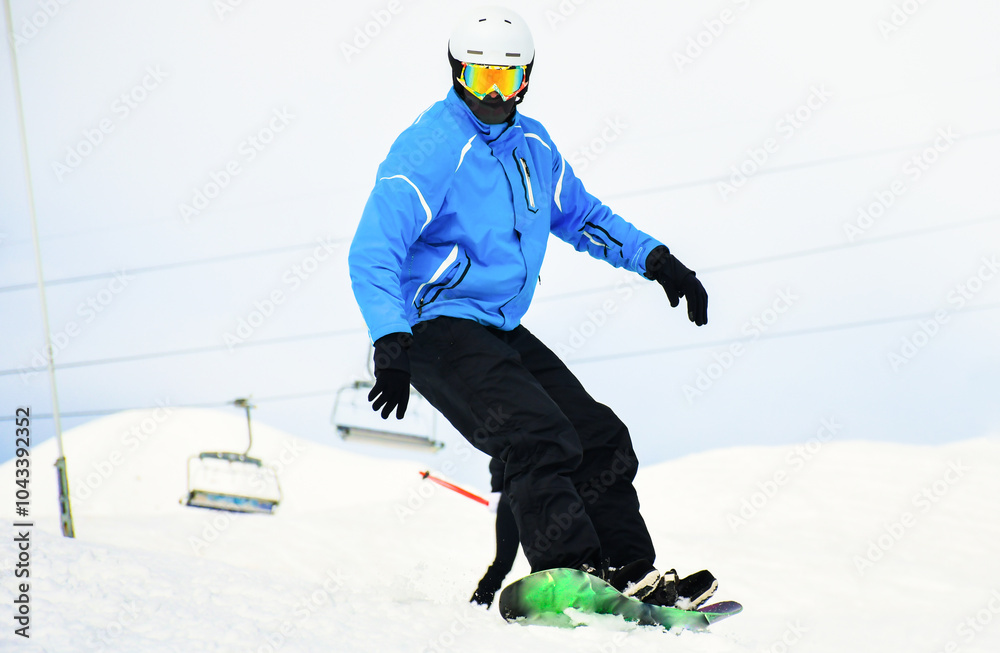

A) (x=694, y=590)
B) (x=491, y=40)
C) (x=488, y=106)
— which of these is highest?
(x=491, y=40)

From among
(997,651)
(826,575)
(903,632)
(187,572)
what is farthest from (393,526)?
(187,572)

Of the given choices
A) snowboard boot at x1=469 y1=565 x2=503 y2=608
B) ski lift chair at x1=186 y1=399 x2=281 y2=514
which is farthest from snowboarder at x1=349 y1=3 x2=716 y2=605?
ski lift chair at x1=186 y1=399 x2=281 y2=514

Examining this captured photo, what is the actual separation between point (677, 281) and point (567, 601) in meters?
1.31

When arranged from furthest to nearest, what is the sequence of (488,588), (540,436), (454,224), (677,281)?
(488,588), (677,281), (454,224), (540,436)

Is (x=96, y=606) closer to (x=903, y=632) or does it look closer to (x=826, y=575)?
(x=903, y=632)

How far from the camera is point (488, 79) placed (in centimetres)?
306

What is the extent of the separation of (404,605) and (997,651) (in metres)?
5.03

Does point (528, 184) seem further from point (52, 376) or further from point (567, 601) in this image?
point (52, 376)

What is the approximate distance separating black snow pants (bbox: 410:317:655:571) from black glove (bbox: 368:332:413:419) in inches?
9.7

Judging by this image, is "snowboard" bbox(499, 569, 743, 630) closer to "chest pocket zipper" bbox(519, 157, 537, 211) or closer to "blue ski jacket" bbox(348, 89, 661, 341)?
"blue ski jacket" bbox(348, 89, 661, 341)

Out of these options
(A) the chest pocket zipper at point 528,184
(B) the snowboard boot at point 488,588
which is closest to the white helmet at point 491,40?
(A) the chest pocket zipper at point 528,184

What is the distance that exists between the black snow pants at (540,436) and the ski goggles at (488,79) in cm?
81

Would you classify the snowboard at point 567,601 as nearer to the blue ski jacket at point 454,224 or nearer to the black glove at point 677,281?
the blue ski jacket at point 454,224

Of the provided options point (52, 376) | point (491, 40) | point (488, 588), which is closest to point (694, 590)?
point (491, 40)
